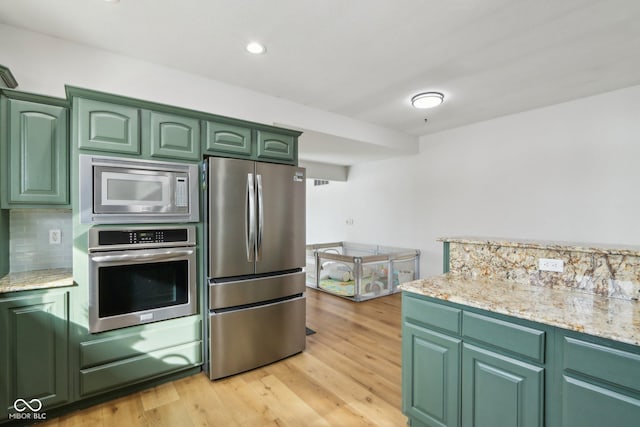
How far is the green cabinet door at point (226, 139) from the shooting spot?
2557 millimetres

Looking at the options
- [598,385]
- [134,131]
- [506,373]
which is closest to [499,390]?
[506,373]

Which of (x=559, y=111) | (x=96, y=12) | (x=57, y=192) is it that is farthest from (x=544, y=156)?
(x=57, y=192)

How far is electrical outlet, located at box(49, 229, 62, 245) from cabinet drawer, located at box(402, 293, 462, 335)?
8.84ft

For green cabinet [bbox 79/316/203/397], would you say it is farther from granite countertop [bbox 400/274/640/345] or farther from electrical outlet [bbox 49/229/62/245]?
granite countertop [bbox 400/274/640/345]

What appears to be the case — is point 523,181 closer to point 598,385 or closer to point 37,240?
point 598,385

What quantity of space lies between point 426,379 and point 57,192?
107 inches

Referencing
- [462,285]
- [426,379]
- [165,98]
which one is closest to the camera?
[426,379]

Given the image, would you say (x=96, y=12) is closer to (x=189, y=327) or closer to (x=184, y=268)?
(x=184, y=268)

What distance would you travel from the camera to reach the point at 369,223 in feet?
20.5

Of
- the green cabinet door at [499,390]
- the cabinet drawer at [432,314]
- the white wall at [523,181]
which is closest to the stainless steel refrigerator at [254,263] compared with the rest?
the cabinet drawer at [432,314]

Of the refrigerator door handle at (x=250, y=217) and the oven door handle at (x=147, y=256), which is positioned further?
the refrigerator door handle at (x=250, y=217)

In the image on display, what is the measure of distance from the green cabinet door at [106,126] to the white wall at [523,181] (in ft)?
14.3

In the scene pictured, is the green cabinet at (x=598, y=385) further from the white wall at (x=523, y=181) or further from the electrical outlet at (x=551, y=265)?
the white wall at (x=523, y=181)

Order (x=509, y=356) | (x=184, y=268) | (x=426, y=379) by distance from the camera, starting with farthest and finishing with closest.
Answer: (x=184, y=268), (x=426, y=379), (x=509, y=356)
